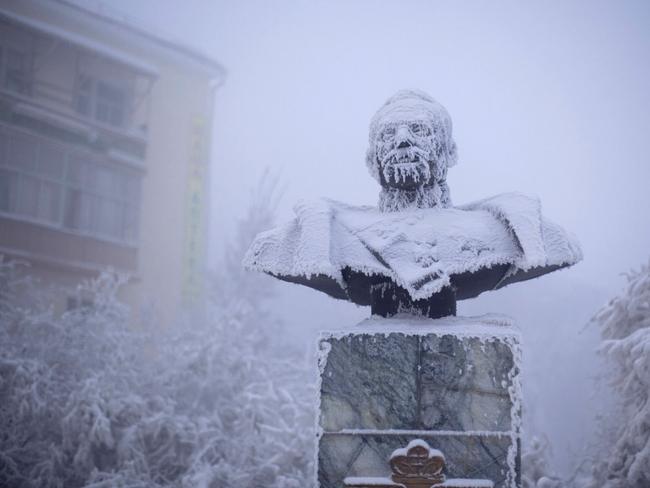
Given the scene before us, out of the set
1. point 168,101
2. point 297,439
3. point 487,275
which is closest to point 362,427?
point 487,275

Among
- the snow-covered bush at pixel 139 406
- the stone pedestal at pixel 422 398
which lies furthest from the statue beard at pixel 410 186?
the snow-covered bush at pixel 139 406

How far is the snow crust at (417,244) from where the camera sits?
271cm

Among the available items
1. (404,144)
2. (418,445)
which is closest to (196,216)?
(404,144)

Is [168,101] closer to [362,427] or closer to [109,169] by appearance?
[109,169]

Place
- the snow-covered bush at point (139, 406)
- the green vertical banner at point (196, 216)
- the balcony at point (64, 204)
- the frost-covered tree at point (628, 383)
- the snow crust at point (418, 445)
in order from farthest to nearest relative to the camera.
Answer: the green vertical banner at point (196, 216)
the balcony at point (64, 204)
the snow-covered bush at point (139, 406)
the frost-covered tree at point (628, 383)
the snow crust at point (418, 445)

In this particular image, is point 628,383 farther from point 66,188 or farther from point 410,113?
point 66,188

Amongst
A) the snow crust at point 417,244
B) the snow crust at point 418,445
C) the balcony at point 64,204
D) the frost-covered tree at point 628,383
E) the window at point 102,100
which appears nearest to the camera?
the snow crust at point 418,445

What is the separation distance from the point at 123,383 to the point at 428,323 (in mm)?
5169

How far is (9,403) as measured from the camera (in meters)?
6.61

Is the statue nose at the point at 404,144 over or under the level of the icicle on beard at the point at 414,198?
over

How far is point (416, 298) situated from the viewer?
2.67 m

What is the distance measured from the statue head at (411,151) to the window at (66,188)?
10.4 metres

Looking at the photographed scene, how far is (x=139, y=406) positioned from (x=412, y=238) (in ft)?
15.0

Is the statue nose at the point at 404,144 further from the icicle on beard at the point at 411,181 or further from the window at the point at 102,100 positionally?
the window at the point at 102,100
